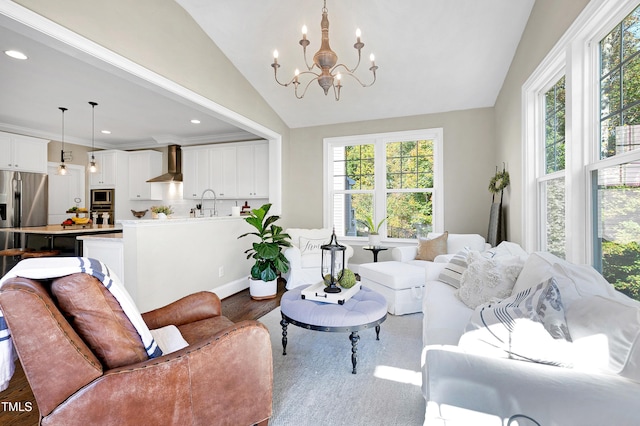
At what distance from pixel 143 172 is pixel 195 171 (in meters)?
1.31

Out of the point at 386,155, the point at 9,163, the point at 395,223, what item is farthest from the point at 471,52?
the point at 9,163

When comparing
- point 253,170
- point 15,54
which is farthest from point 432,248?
point 15,54

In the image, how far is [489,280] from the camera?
2.07m

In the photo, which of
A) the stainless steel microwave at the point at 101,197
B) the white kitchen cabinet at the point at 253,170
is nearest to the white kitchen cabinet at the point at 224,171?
the white kitchen cabinet at the point at 253,170

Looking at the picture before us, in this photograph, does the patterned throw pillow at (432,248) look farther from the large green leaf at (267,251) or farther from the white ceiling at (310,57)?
the white ceiling at (310,57)

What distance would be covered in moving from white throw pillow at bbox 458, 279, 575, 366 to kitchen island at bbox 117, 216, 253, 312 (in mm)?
2770

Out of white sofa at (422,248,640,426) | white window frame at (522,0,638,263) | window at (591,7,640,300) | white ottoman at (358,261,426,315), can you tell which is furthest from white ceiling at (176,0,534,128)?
white sofa at (422,248,640,426)

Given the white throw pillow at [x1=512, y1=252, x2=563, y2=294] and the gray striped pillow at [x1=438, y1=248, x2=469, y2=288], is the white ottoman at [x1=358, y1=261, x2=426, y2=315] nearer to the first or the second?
the gray striped pillow at [x1=438, y1=248, x2=469, y2=288]

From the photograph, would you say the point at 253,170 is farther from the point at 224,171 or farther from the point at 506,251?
the point at 506,251

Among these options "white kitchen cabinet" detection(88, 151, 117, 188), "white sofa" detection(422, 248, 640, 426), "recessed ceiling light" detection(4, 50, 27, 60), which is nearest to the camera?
"white sofa" detection(422, 248, 640, 426)

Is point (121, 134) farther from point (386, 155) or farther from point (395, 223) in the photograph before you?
point (395, 223)

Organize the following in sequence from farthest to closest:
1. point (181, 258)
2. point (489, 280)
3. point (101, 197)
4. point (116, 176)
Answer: point (101, 197)
point (116, 176)
point (181, 258)
point (489, 280)

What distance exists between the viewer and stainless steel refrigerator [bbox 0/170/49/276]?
479 cm

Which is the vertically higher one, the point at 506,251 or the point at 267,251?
the point at 506,251
